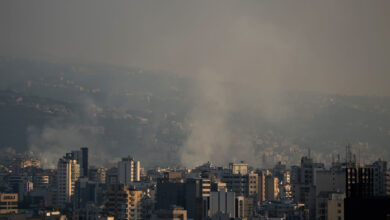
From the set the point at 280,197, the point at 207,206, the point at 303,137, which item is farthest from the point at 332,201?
the point at 303,137

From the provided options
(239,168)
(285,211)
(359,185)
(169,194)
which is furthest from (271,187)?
(359,185)

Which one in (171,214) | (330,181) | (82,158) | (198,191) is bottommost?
(171,214)

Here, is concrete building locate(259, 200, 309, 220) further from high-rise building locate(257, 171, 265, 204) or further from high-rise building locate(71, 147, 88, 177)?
high-rise building locate(71, 147, 88, 177)

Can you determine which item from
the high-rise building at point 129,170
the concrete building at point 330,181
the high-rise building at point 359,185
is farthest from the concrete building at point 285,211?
the high-rise building at point 129,170

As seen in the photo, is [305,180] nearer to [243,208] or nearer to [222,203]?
[243,208]

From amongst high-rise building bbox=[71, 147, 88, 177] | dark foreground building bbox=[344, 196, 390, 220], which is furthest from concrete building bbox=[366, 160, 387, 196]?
high-rise building bbox=[71, 147, 88, 177]

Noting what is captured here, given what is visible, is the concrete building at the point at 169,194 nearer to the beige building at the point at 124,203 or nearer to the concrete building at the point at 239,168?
the beige building at the point at 124,203

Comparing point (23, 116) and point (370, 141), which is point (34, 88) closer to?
point (23, 116)
